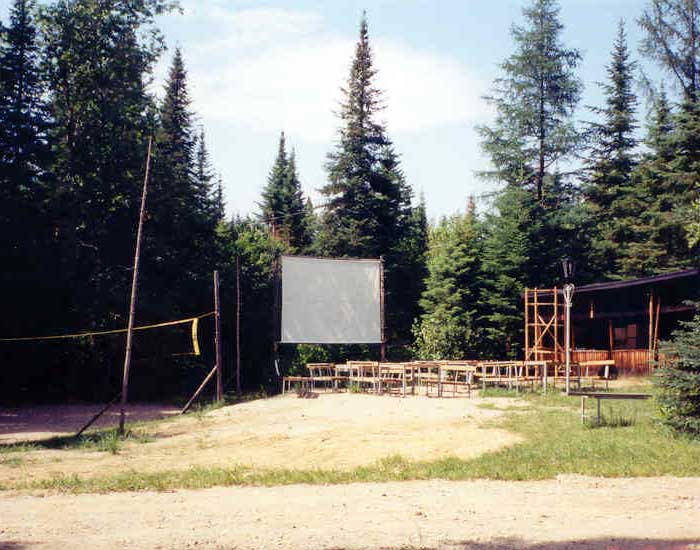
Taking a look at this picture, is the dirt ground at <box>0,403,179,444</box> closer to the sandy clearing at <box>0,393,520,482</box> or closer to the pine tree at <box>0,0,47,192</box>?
the sandy clearing at <box>0,393,520,482</box>

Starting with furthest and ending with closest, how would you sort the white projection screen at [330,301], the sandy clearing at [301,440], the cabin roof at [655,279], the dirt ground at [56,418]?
the white projection screen at [330,301] → the cabin roof at [655,279] → the dirt ground at [56,418] → the sandy clearing at [301,440]

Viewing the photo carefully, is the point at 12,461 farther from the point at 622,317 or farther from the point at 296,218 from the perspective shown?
the point at 296,218

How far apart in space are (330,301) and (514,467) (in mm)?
18004

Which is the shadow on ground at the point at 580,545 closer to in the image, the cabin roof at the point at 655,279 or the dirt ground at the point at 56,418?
the dirt ground at the point at 56,418

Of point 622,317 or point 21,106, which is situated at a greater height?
point 21,106

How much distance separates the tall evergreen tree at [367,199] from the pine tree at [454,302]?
474 centimetres

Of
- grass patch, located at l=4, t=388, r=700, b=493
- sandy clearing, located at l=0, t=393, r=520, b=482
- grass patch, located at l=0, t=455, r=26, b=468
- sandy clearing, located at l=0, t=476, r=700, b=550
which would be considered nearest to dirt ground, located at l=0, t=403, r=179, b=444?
sandy clearing, located at l=0, t=393, r=520, b=482

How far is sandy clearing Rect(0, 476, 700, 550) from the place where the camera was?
7336mm

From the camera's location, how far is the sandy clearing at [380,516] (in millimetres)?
7336

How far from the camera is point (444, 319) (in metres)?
34.3

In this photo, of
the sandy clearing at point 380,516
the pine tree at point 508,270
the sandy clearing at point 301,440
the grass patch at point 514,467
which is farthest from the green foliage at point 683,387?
the pine tree at point 508,270

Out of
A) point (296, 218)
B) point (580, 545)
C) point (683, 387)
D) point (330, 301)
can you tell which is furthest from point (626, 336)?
point (296, 218)

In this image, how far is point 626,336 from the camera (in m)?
30.5

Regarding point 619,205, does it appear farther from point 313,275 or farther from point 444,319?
point 313,275
